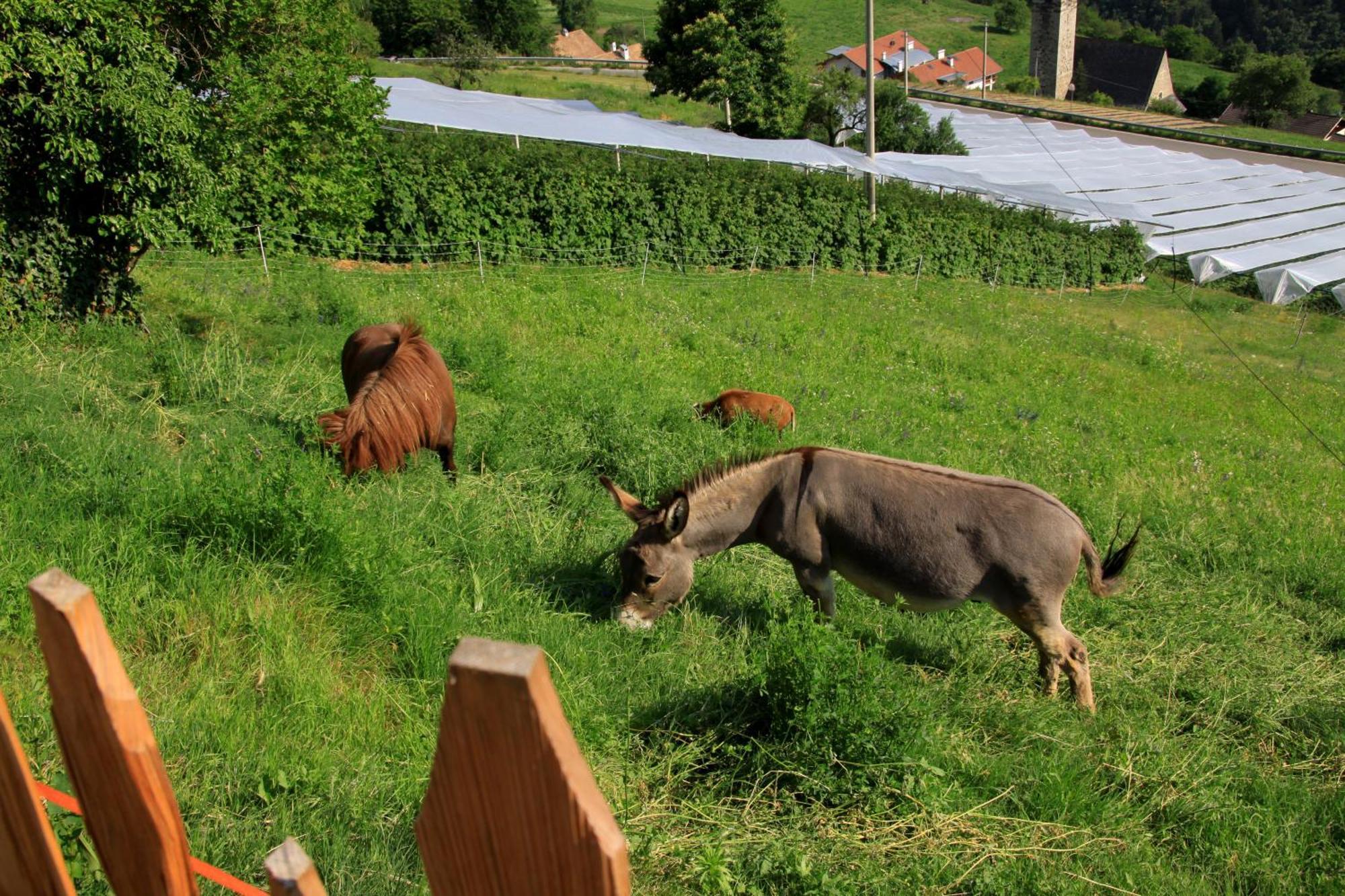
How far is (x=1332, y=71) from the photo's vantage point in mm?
86500

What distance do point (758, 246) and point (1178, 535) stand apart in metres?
15.8

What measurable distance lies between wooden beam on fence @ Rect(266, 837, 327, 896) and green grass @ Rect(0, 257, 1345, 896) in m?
2.12

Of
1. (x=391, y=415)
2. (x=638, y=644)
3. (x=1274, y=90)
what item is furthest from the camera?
(x=1274, y=90)

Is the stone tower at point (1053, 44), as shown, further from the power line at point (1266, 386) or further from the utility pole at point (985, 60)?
the power line at point (1266, 386)

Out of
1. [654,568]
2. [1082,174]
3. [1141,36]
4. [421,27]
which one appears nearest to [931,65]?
[1141,36]

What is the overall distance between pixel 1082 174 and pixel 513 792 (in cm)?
4690

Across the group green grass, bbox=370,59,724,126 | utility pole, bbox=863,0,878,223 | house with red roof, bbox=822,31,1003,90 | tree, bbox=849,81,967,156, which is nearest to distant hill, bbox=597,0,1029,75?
house with red roof, bbox=822,31,1003,90

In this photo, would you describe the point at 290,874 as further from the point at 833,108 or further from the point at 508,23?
the point at 508,23

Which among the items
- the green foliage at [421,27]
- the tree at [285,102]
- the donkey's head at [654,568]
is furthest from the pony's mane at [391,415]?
the green foliage at [421,27]

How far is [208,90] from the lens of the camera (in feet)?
46.4

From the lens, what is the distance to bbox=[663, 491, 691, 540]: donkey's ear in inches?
223

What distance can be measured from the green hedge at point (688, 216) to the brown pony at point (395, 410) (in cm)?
970

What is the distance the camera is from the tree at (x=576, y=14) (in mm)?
83875

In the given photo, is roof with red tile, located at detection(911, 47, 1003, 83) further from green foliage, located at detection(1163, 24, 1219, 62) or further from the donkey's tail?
the donkey's tail
